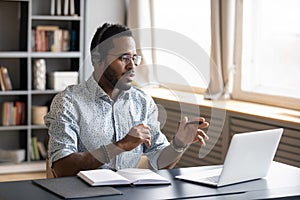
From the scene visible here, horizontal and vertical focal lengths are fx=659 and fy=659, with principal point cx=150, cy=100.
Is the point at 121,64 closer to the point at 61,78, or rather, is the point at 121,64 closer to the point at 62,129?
the point at 62,129

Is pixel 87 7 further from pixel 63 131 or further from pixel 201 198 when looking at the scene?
pixel 201 198

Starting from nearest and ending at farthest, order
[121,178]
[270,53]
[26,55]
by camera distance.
A: 1. [121,178]
2. [270,53]
3. [26,55]

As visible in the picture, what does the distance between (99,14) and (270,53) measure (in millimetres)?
1802

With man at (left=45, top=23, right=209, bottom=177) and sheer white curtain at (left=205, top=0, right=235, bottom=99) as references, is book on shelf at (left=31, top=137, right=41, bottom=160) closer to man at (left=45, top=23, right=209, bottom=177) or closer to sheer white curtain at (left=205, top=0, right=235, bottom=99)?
sheer white curtain at (left=205, top=0, right=235, bottom=99)

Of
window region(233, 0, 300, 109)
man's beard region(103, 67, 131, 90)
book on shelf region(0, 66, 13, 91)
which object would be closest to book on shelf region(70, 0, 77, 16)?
book on shelf region(0, 66, 13, 91)

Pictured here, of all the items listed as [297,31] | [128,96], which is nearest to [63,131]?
[128,96]

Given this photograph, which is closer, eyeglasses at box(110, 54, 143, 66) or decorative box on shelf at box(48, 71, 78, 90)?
eyeglasses at box(110, 54, 143, 66)

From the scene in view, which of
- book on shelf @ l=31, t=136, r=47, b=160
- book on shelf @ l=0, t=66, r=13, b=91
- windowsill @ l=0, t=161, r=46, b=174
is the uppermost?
book on shelf @ l=0, t=66, r=13, b=91

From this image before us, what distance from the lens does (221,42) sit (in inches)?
207

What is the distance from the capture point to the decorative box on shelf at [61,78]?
5855 millimetres

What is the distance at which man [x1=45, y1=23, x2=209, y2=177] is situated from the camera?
2871 mm

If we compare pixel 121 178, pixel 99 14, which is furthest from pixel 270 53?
pixel 121 178

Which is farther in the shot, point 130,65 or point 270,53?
point 270,53

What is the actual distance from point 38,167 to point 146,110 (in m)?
2.75
